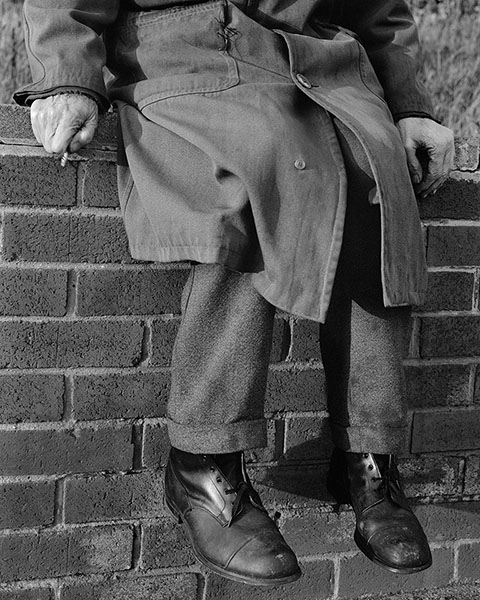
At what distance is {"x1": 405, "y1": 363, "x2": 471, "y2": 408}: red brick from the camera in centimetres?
210

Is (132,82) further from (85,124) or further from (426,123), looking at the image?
(426,123)

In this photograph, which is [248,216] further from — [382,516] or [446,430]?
[446,430]

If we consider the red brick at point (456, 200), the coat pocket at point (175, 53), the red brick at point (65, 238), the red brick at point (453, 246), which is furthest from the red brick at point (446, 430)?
the coat pocket at point (175, 53)

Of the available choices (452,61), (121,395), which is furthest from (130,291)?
(452,61)

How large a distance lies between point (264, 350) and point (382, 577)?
3.14 feet

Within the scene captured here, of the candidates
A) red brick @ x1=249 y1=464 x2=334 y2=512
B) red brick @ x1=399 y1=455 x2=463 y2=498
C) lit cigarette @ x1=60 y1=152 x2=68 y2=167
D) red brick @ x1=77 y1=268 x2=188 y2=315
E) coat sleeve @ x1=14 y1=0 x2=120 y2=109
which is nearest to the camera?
coat sleeve @ x1=14 y1=0 x2=120 y2=109

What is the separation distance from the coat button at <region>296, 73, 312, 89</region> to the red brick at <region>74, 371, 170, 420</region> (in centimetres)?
73

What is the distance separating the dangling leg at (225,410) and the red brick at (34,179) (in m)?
0.39

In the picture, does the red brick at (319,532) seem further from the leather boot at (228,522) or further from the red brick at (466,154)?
the red brick at (466,154)

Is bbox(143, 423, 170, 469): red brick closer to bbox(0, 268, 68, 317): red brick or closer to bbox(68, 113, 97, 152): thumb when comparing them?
bbox(0, 268, 68, 317): red brick

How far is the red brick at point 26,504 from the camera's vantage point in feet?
6.07

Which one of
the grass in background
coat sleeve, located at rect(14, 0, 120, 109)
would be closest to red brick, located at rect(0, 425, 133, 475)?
coat sleeve, located at rect(14, 0, 120, 109)

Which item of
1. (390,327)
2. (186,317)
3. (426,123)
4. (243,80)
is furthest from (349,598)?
(243,80)

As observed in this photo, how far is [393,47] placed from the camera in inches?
78.2
